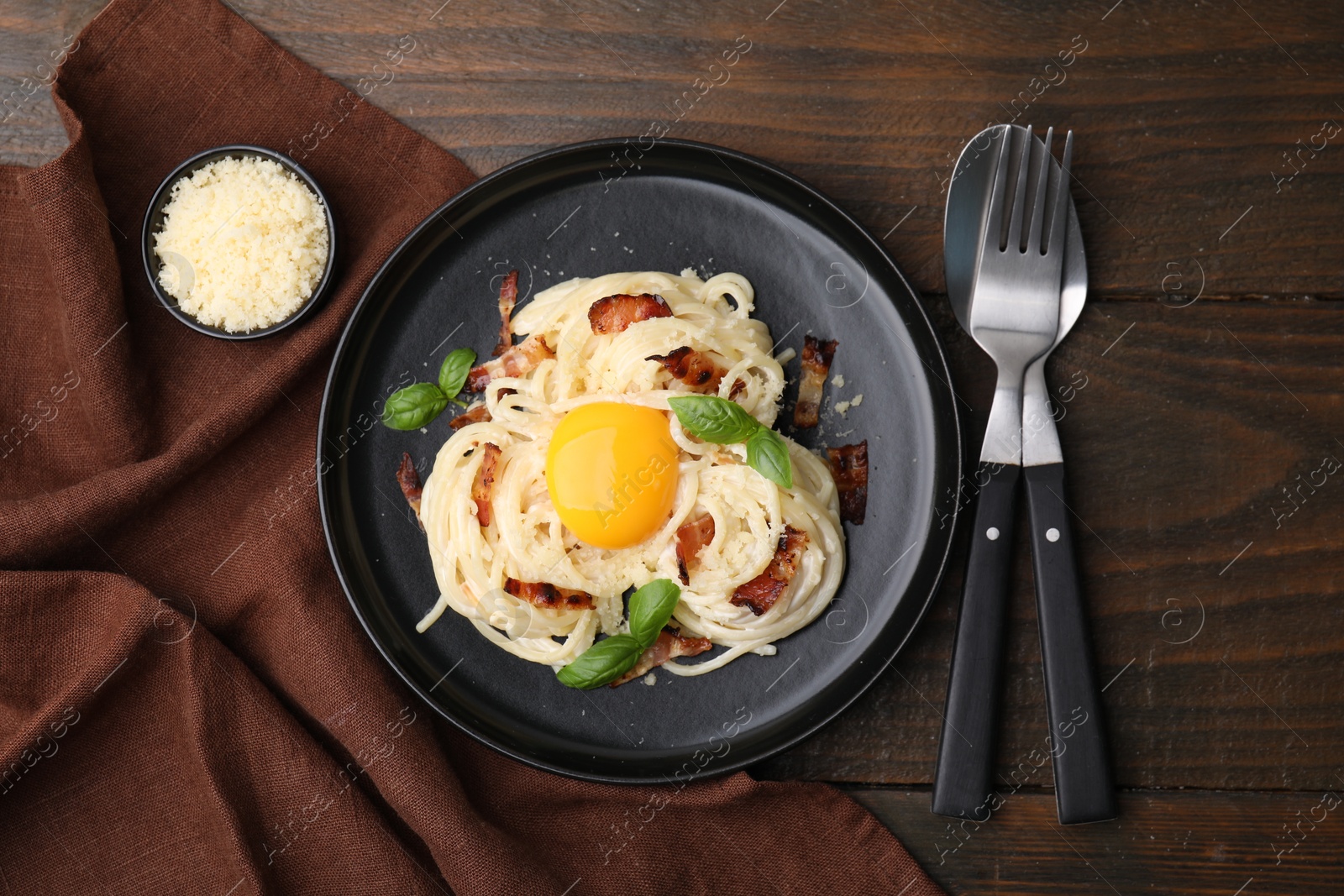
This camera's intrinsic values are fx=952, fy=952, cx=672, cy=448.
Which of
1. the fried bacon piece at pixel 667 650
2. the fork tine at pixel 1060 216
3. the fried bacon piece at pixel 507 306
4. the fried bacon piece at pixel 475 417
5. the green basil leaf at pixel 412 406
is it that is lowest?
the fried bacon piece at pixel 667 650

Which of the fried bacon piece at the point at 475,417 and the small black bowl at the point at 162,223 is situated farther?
the fried bacon piece at the point at 475,417

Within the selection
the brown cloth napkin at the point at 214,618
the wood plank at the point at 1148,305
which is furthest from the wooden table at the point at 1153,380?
the brown cloth napkin at the point at 214,618

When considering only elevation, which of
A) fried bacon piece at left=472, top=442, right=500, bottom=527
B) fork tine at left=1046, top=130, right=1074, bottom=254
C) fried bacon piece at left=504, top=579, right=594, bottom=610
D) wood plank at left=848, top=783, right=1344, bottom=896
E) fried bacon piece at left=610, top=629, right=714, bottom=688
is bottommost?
wood plank at left=848, top=783, right=1344, bottom=896

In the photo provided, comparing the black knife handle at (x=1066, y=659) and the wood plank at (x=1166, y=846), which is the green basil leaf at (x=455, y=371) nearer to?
the black knife handle at (x=1066, y=659)

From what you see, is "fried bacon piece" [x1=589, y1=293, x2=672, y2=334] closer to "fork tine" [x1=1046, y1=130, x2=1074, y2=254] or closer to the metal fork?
the metal fork

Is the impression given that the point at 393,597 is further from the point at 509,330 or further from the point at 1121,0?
the point at 1121,0

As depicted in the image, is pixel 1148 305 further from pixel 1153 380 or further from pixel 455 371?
pixel 455 371

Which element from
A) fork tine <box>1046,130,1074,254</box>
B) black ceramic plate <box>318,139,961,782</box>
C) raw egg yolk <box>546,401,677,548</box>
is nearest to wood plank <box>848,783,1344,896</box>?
black ceramic plate <box>318,139,961,782</box>
